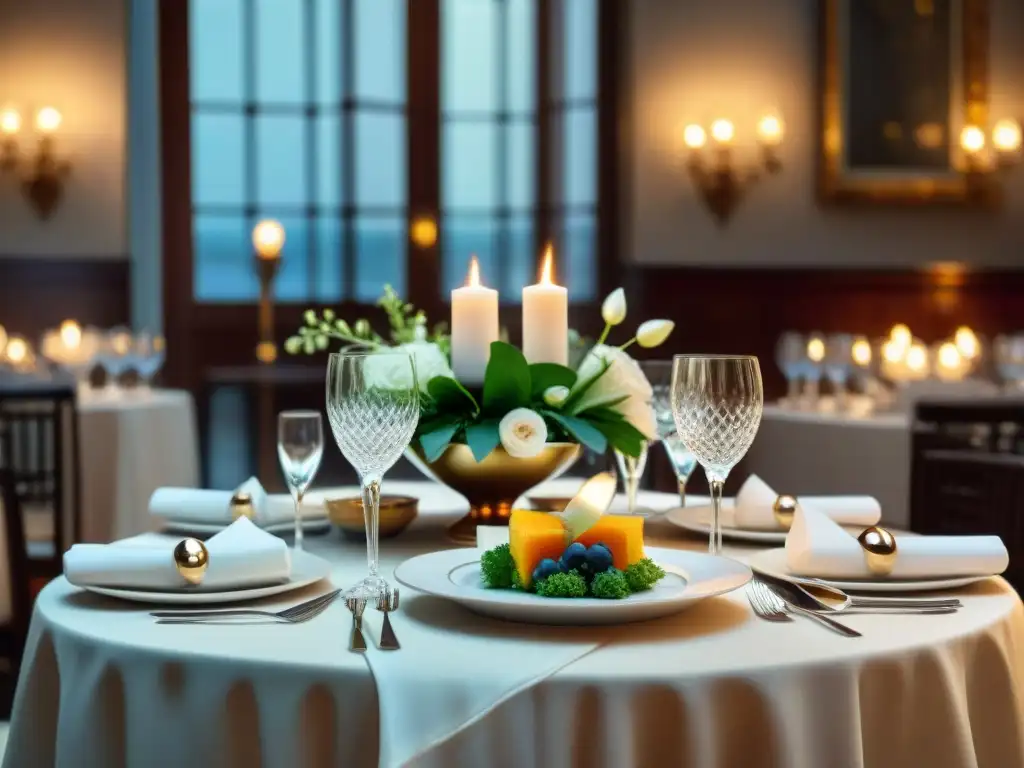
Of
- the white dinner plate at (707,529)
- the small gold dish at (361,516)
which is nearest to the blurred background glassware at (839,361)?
the white dinner plate at (707,529)

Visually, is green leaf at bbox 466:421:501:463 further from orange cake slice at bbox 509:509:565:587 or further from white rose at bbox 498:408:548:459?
orange cake slice at bbox 509:509:565:587

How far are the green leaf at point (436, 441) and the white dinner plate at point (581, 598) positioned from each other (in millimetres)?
198

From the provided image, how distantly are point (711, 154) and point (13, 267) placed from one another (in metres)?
3.66

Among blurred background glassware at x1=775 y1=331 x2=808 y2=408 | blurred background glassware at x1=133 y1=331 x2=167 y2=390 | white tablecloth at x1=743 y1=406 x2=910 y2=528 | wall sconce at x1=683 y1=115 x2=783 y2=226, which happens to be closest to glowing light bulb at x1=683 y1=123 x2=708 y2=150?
wall sconce at x1=683 y1=115 x2=783 y2=226

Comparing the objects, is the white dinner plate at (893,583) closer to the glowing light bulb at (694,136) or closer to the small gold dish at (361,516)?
the small gold dish at (361,516)

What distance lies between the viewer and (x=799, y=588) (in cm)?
120

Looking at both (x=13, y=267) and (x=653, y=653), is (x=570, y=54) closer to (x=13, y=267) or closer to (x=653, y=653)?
(x=13, y=267)

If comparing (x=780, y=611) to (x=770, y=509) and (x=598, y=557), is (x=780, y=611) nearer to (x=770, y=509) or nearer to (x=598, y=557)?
(x=598, y=557)

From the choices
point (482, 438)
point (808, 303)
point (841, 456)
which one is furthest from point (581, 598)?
point (808, 303)

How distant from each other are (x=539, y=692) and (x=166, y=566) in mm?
424

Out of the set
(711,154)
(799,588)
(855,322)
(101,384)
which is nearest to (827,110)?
(711,154)

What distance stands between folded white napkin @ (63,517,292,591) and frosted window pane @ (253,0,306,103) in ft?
19.0

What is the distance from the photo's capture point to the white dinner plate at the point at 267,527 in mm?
1580

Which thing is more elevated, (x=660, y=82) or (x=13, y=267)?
(x=660, y=82)
